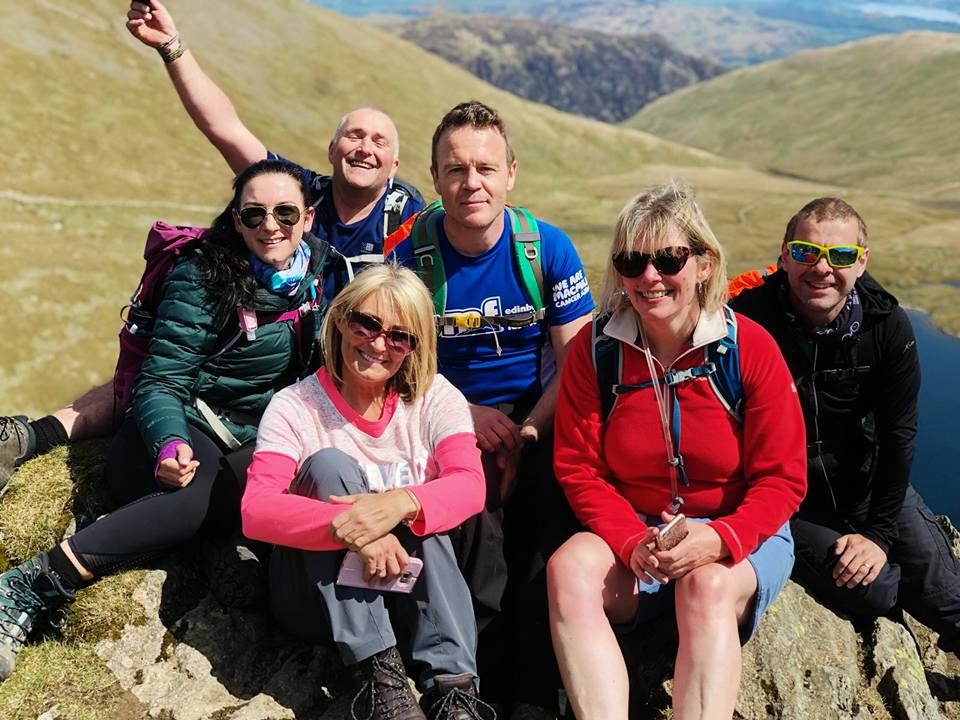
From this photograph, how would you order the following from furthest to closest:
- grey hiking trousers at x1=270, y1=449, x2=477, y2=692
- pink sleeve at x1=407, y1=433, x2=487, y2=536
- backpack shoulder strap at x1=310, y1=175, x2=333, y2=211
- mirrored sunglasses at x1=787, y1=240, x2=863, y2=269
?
backpack shoulder strap at x1=310, y1=175, x2=333, y2=211, mirrored sunglasses at x1=787, y1=240, x2=863, y2=269, pink sleeve at x1=407, y1=433, x2=487, y2=536, grey hiking trousers at x1=270, y1=449, x2=477, y2=692

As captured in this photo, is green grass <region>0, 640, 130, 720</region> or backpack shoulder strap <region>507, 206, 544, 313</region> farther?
backpack shoulder strap <region>507, 206, 544, 313</region>

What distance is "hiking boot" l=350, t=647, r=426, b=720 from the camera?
525 cm

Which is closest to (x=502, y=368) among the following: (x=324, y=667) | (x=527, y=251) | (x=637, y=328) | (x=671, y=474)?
(x=527, y=251)

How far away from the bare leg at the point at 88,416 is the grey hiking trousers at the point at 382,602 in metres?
3.53

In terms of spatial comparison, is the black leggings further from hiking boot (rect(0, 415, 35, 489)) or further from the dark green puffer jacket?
hiking boot (rect(0, 415, 35, 489))

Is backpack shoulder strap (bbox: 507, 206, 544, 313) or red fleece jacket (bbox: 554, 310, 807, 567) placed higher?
backpack shoulder strap (bbox: 507, 206, 544, 313)

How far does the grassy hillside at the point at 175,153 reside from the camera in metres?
32.5

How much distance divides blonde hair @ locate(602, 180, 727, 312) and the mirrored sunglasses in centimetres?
124

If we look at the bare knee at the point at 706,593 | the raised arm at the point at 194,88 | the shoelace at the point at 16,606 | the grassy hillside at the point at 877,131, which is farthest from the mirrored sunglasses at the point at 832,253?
the grassy hillside at the point at 877,131

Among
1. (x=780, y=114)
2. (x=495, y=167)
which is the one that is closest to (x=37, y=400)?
(x=495, y=167)

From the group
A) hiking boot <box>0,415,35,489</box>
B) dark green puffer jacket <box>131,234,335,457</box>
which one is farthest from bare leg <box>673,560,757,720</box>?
hiking boot <box>0,415,35,489</box>

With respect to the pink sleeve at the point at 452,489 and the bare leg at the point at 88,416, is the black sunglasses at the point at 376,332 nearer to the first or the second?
the pink sleeve at the point at 452,489

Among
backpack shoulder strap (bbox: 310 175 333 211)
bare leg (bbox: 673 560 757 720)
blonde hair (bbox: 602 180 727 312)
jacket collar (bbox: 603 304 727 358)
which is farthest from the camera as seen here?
backpack shoulder strap (bbox: 310 175 333 211)

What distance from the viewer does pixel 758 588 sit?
5.52m
